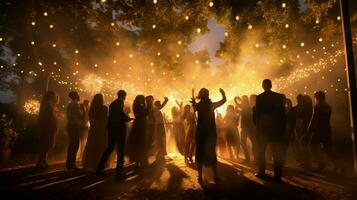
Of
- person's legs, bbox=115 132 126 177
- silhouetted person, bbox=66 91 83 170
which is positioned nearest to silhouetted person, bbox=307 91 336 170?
person's legs, bbox=115 132 126 177

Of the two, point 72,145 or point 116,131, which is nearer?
point 116,131

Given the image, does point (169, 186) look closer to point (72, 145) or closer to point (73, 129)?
point (72, 145)

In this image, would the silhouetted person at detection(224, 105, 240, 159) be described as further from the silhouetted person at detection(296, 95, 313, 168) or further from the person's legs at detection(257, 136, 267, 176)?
the person's legs at detection(257, 136, 267, 176)

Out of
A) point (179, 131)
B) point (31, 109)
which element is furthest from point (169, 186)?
point (31, 109)

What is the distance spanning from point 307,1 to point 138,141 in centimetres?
1014

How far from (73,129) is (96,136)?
0.70m

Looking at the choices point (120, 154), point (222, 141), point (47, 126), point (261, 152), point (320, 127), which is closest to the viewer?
point (261, 152)

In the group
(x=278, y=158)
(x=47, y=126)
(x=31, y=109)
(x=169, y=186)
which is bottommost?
(x=169, y=186)

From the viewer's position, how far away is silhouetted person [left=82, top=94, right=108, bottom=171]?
9.27 meters

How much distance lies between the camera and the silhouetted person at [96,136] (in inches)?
365

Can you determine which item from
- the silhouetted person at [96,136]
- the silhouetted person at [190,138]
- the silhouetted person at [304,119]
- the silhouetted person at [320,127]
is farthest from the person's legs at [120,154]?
the silhouetted person at [304,119]

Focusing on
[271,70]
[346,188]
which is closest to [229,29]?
[346,188]

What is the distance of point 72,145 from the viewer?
9.32m

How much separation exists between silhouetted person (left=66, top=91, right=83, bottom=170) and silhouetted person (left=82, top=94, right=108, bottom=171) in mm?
A: 313
